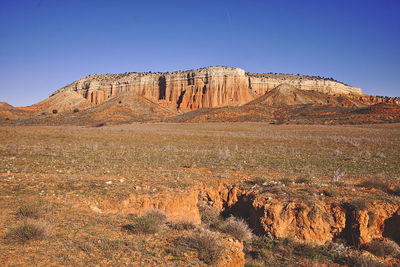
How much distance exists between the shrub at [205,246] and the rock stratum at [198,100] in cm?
4833

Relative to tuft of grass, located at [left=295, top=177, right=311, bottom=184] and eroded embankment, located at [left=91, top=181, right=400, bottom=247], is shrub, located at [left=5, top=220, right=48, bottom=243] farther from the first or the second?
tuft of grass, located at [left=295, top=177, right=311, bottom=184]

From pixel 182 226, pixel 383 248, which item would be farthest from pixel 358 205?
pixel 182 226

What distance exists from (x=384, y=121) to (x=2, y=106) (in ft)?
299

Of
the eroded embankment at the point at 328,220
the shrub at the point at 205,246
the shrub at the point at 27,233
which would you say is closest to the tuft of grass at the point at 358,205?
the eroded embankment at the point at 328,220

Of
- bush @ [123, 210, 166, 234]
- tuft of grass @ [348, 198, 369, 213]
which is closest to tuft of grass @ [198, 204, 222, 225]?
bush @ [123, 210, 166, 234]

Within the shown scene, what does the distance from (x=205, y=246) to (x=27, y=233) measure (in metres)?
3.23

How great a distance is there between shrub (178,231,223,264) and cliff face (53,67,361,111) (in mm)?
83521

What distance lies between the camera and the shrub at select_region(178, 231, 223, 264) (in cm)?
500

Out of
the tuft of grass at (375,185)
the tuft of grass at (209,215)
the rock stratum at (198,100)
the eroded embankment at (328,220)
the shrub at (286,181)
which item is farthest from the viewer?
the rock stratum at (198,100)

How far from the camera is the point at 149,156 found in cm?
1473

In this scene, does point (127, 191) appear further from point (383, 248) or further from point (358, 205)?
point (383, 248)

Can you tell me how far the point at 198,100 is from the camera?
3561 inches

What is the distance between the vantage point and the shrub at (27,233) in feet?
15.8

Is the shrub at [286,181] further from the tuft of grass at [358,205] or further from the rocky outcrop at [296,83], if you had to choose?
the rocky outcrop at [296,83]
